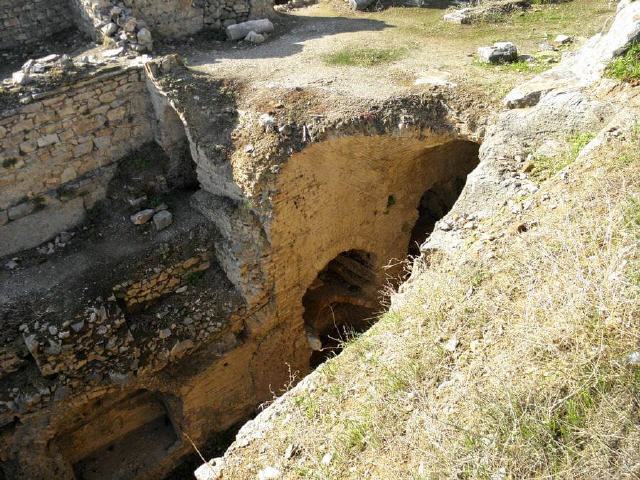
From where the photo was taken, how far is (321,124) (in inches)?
278

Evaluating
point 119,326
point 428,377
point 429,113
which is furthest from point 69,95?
point 428,377

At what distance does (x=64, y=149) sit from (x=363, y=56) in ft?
14.7

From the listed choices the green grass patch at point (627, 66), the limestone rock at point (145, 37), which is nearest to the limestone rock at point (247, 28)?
the limestone rock at point (145, 37)

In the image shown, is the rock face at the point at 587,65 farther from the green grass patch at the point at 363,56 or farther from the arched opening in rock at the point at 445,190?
the green grass patch at the point at 363,56

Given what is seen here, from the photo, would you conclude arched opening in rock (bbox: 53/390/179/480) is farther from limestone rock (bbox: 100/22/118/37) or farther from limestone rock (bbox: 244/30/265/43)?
limestone rock (bbox: 244/30/265/43)

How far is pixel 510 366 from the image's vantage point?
333 centimetres

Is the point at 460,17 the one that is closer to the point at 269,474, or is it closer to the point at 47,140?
the point at 47,140

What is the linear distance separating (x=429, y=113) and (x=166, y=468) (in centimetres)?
618

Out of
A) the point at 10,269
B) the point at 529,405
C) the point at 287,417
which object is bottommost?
the point at 10,269

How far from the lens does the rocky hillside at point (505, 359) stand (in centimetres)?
296

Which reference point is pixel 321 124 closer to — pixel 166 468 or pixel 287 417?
pixel 287 417

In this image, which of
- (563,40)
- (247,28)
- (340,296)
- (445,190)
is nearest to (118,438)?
(340,296)

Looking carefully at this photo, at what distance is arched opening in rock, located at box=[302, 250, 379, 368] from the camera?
9180mm

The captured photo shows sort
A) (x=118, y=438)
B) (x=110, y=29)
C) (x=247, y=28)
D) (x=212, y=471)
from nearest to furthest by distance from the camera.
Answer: (x=212, y=471) → (x=118, y=438) → (x=110, y=29) → (x=247, y=28)
